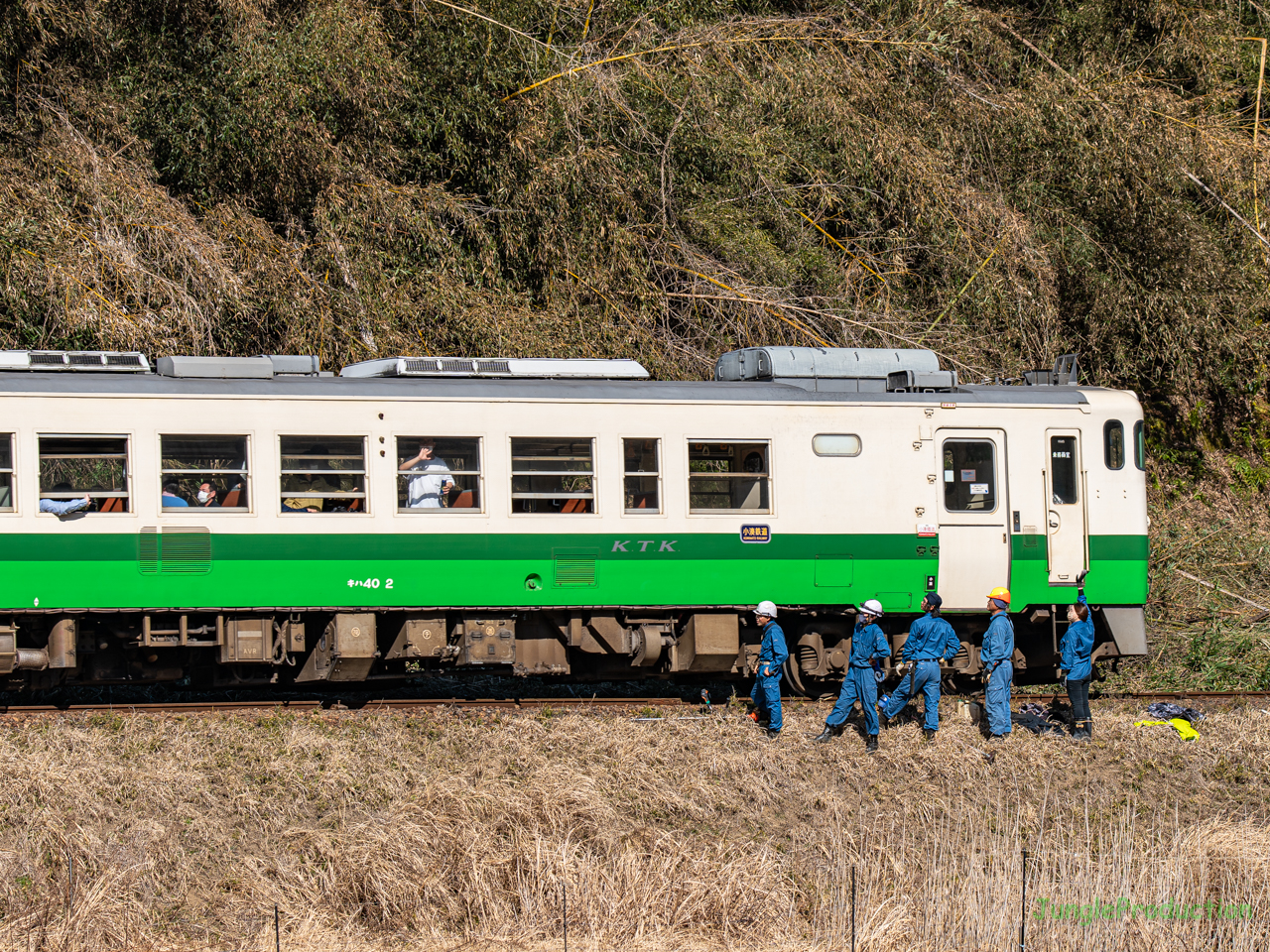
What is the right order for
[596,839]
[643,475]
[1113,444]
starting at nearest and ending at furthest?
[596,839], [643,475], [1113,444]

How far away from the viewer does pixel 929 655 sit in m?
11.6

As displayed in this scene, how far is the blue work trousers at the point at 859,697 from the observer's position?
37.7 feet

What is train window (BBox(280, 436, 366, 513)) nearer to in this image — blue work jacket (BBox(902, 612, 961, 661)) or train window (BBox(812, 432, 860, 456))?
train window (BBox(812, 432, 860, 456))

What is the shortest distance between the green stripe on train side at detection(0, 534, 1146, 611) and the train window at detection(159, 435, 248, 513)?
347 mm

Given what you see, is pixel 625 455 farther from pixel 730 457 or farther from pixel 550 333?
pixel 550 333

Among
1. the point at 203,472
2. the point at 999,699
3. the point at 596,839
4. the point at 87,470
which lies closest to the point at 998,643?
the point at 999,699

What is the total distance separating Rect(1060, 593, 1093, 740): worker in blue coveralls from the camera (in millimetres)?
11766

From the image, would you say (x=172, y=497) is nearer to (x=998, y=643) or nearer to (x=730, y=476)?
(x=730, y=476)

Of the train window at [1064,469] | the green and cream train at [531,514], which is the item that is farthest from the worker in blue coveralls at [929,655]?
the train window at [1064,469]

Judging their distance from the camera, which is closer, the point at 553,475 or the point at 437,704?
the point at 553,475

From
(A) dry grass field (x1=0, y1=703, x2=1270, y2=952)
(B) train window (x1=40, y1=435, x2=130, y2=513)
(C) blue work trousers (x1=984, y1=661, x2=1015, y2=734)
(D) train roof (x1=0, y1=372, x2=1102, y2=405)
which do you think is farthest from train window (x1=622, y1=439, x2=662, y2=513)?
(B) train window (x1=40, y1=435, x2=130, y2=513)

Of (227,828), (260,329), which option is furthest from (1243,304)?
(227,828)

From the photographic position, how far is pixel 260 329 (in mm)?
15609

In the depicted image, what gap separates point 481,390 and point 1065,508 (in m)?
5.82
